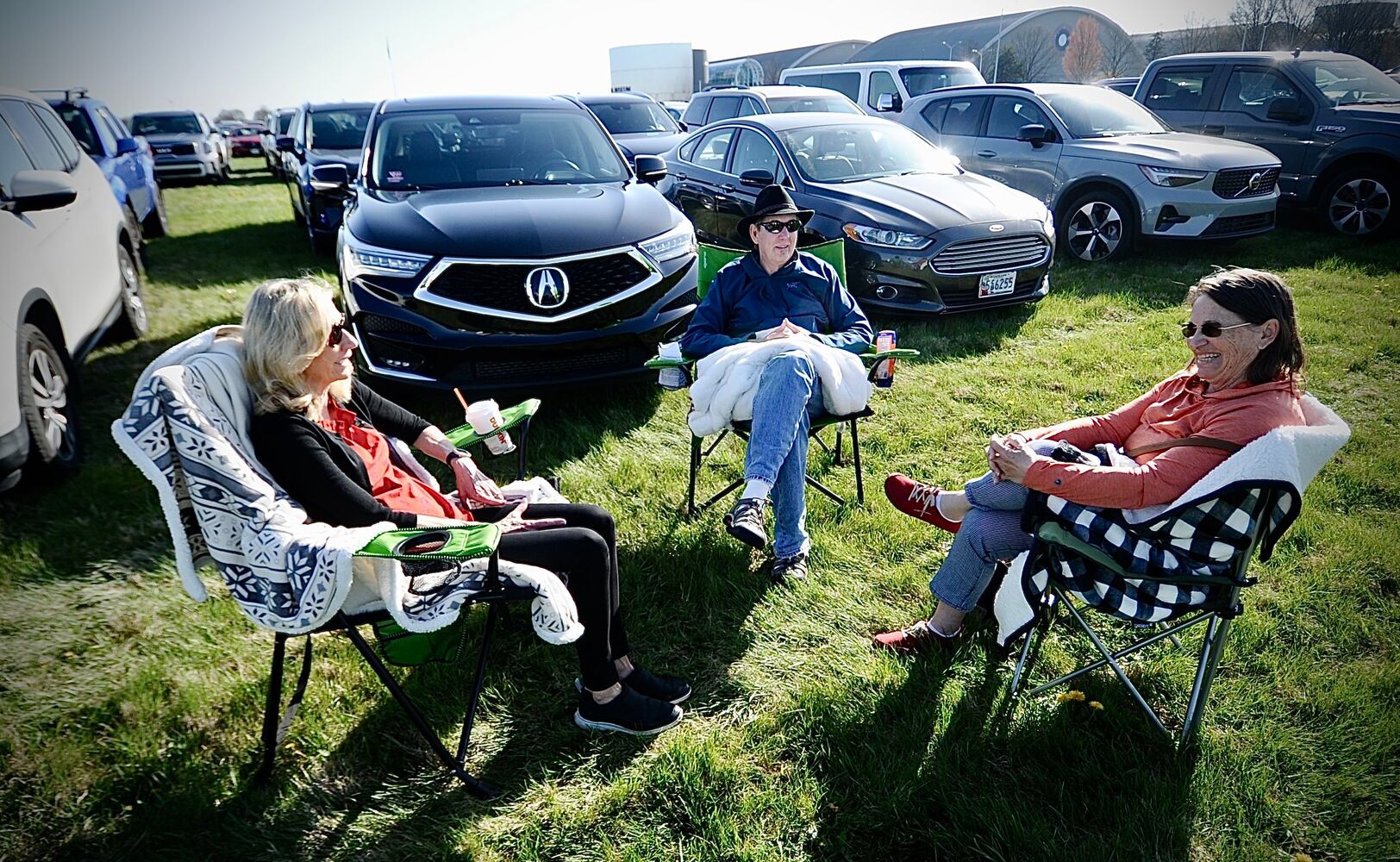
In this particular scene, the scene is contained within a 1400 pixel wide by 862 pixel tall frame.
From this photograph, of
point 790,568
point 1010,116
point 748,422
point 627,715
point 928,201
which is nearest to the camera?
point 627,715

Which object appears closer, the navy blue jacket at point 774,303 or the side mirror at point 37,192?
the navy blue jacket at point 774,303

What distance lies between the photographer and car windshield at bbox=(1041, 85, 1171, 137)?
27.7 ft

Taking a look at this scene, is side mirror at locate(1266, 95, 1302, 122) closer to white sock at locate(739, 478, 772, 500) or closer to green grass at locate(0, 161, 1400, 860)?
green grass at locate(0, 161, 1400, 860)

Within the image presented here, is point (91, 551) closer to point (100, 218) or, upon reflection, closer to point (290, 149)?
point (100, 218)

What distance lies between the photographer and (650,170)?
18.6 ft

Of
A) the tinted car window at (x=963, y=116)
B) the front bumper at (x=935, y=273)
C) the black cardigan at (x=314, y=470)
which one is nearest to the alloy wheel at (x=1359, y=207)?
the tinted car window at (x=963, y=116)

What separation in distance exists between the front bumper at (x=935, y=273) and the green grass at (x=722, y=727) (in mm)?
2715

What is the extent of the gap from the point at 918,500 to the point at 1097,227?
663 centimetres

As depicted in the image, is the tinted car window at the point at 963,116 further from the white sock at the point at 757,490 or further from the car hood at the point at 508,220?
the white sock at the point at 757,490

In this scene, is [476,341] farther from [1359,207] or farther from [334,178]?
[1359,207]

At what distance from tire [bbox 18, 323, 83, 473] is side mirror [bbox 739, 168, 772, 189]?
4.99m

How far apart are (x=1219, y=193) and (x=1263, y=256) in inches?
41.6

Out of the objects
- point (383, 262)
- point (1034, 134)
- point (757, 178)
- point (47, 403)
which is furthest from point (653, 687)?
point (1034, 134)

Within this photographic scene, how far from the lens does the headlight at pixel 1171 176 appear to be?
7582 mm
